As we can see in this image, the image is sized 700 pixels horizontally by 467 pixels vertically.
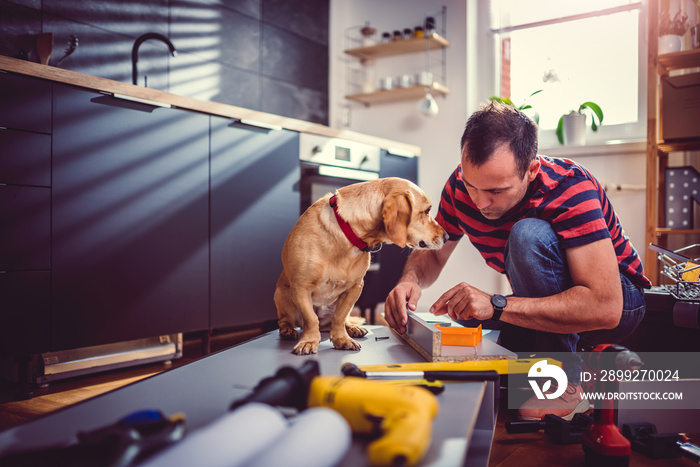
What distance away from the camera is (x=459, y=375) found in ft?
2.61

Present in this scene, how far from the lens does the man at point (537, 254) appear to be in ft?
4.01

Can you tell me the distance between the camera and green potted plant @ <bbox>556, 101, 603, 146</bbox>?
10.3 feet

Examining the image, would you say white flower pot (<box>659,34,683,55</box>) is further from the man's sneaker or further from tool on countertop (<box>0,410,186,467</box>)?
tool on countertop (<box>0,410,186,467</box>)

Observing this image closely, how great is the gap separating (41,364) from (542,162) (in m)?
1.89

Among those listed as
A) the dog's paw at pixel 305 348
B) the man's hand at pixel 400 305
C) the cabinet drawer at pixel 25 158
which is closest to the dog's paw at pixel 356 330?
the man's hand at pixel 400 305

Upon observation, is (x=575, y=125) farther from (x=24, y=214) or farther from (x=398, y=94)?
(x=24, y=214)

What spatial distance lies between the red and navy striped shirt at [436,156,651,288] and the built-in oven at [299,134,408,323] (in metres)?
1.26

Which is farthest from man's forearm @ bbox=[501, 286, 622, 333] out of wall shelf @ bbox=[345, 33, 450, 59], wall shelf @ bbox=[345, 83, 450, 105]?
wall shelf @ bbox=[345, 33, 450, 59]

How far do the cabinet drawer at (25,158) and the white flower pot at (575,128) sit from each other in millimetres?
2798

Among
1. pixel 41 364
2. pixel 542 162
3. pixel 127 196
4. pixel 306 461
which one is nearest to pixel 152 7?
pixel 127 196

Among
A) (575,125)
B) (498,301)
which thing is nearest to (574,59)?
(575,125)

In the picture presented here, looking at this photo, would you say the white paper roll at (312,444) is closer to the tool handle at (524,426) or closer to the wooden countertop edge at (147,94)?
the tool handle at (524,426)

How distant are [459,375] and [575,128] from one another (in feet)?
9.22

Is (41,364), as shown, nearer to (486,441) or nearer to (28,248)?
(28,248)
